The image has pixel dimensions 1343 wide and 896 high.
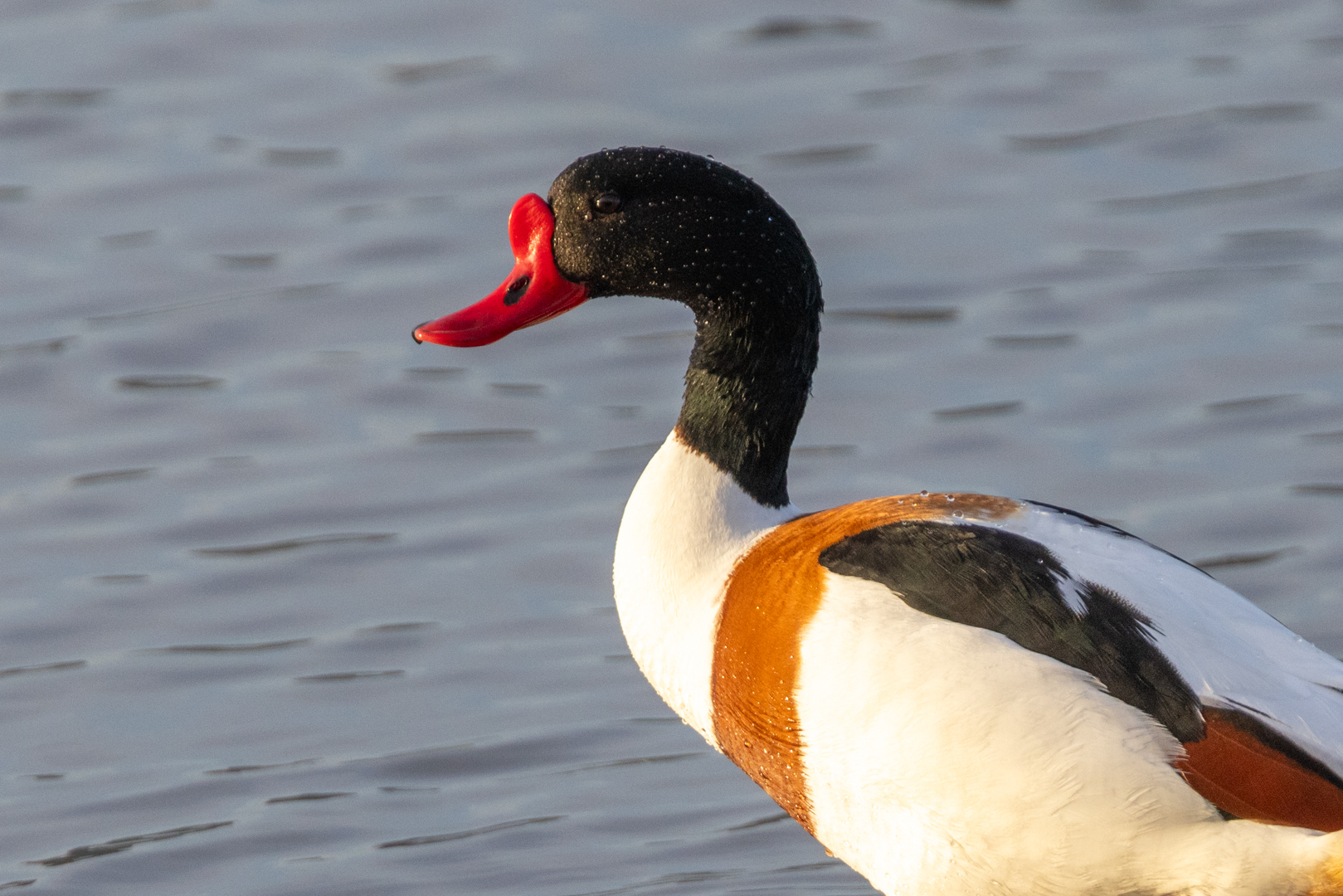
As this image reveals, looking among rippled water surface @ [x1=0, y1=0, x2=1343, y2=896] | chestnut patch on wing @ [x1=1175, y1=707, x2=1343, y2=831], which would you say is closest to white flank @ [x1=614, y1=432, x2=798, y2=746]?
rippled water surface @ [x1=0, y1=0, x2=1343, y2=896]

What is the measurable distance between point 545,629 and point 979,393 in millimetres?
1889

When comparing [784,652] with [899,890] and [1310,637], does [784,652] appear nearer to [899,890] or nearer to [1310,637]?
[899,890]

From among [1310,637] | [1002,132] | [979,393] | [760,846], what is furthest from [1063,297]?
[760,846]

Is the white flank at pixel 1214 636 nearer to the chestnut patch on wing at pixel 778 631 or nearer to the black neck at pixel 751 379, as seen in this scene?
the chestnut patch on wing at pixel 778 631

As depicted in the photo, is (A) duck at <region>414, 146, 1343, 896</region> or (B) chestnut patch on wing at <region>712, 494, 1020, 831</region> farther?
(B) chestnut patch on wing at <region>712, 494, 1020, 831</region>

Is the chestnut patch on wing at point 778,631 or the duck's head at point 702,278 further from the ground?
the duck's head at point 702,278

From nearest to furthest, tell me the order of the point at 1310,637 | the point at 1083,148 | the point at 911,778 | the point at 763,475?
the point at 911,778 → the point at 763,475 → the point at 1310,637 → the point at 1083,148

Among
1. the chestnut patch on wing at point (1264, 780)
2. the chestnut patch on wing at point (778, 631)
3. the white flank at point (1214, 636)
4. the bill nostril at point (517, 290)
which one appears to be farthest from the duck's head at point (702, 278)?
the chestnut patch on wing at point (1264, 780)

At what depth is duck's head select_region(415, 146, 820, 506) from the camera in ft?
16.1

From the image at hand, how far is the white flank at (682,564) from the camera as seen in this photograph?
477cm

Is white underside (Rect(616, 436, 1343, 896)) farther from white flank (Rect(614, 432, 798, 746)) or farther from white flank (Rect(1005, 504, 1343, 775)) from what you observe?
white flank (Rect(614, 432, 798, 746))

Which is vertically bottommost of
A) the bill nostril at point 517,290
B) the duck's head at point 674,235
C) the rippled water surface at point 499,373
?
the rippled water surface at point 499,373

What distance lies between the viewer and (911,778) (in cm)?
438

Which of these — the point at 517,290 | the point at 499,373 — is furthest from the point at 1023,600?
the point at 499,373
